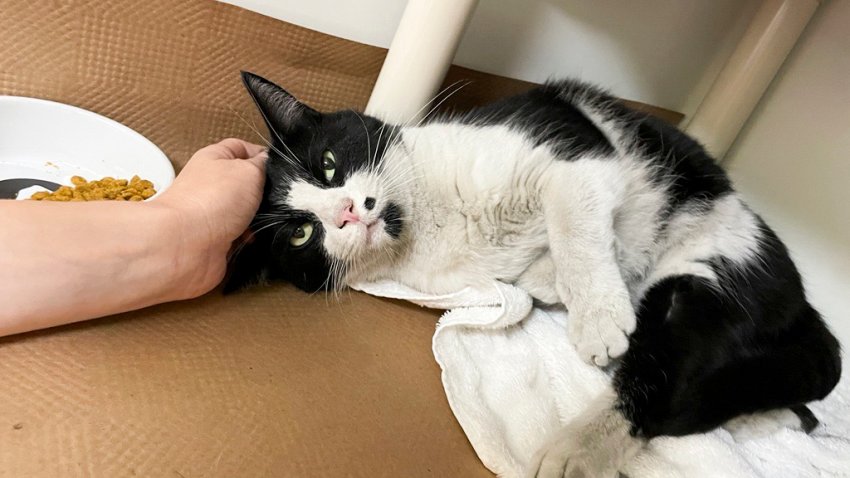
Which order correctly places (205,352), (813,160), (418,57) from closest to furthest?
(205,352) < (418,57) < (813,160)

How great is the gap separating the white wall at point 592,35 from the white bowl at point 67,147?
0.47m

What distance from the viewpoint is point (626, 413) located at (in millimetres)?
978

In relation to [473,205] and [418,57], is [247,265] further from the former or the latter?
[418,57]

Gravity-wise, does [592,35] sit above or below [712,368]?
above

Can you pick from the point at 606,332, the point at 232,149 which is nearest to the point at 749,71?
the point at 606,332

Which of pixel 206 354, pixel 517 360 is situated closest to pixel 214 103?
pixel 206 354

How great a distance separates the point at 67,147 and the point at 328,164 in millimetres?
679

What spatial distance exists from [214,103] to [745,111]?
1.70m

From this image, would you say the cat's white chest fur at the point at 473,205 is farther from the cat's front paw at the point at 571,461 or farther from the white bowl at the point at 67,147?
the white bowl at the point at 67,147

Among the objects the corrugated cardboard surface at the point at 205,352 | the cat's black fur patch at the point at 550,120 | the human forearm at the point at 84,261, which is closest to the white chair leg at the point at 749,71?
the cat's black fur patch at the point at 550,120

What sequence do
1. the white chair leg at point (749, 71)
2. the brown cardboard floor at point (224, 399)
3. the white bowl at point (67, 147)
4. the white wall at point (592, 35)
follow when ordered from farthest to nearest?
the white chair leg at point (749, 71) → the white wall at point (592, 35) → the white bowl at point (67, 147) → the brown cardboard floor at point (224, 399)

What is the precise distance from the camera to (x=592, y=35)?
177 centimetres

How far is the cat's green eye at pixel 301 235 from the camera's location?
3.56 feet

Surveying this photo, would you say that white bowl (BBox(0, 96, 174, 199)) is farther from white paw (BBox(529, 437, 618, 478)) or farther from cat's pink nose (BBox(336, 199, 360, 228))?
white paw (BBox(529, 437, 618, 478))
